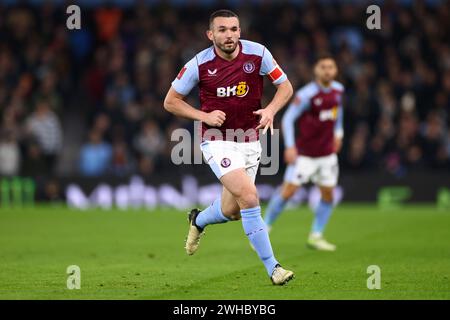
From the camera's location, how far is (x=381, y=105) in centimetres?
2166

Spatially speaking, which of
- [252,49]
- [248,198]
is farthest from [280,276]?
[252,49]

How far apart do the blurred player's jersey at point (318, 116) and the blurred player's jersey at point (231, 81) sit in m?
4.01

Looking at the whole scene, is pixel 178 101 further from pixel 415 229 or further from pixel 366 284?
pixel 415 229

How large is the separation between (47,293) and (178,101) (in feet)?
7.32

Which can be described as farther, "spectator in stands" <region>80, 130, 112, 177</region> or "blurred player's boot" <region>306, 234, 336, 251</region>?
"spectator in stands" <region>80, 130, 112, 177</region>

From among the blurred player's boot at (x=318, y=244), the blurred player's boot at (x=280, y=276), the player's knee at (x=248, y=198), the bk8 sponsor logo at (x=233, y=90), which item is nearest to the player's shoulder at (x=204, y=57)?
the bk8 sponsor logo at (x=233, y=90)

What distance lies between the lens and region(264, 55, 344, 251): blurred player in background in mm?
13055

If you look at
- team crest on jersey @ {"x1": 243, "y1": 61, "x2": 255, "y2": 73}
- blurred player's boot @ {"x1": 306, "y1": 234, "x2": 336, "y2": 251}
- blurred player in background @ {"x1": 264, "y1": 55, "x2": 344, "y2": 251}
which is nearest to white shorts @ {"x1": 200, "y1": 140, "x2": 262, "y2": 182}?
team crest on jersey @ {"x1": 243, "y1": 61, "x2": 255, "y2": 73}

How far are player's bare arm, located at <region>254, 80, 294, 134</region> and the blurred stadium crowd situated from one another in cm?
1145

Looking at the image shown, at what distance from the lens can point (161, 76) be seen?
22.8 metres

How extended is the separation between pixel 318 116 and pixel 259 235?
4818 mm
